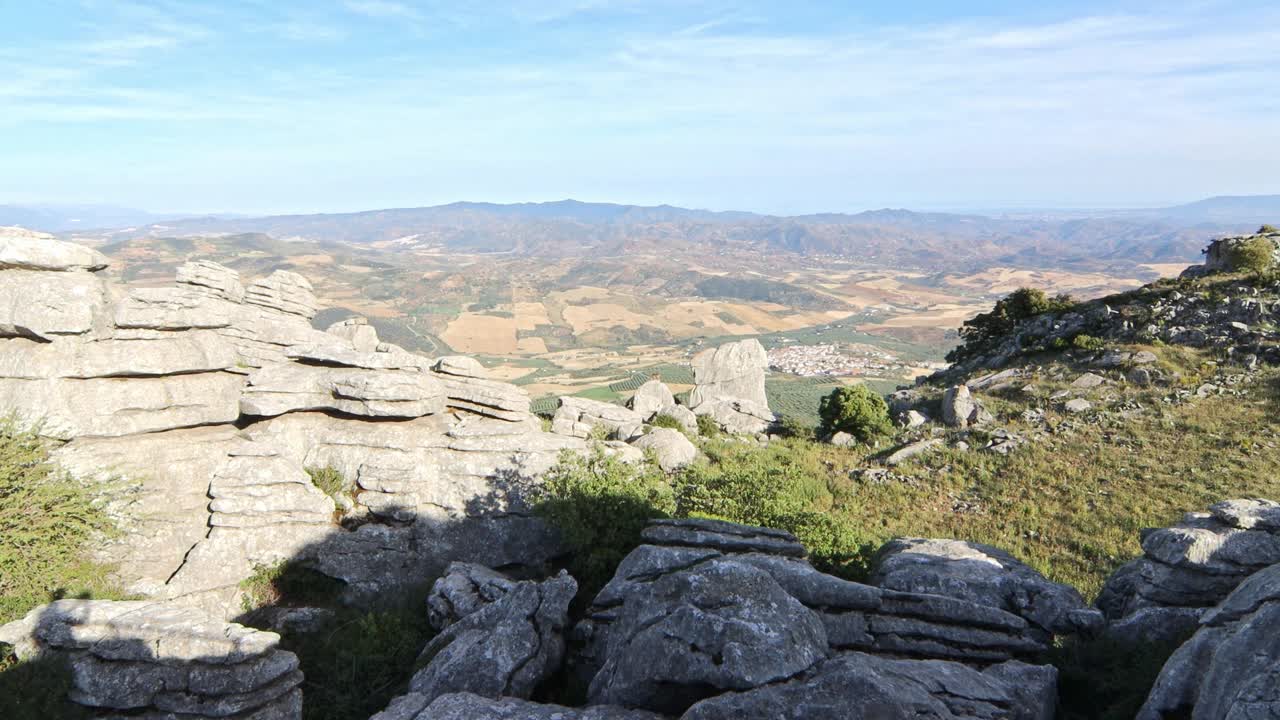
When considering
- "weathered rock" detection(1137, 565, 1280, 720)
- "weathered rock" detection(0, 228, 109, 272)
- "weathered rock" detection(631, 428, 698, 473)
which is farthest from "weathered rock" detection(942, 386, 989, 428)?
"weathered rock" detection(0, 228, 109, 272)

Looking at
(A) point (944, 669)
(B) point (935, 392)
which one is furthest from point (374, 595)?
(B) point (935, 392)

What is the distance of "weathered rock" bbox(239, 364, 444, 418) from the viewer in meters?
21.5

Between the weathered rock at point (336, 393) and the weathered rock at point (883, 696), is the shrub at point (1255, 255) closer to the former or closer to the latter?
the weathered rock at point (883, 696)

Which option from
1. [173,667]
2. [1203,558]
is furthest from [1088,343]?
[173,667]

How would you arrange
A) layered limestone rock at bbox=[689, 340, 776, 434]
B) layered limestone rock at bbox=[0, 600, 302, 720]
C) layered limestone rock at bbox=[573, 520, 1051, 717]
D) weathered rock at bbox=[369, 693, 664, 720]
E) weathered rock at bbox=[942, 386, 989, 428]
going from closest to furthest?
1. layered limestone rock at bbox=[573, 520, 1051, 717]
2. weathered rock at bbox=[369, 693, 664, 720]
3. layered limestone rock at bbox=[0, 600, 302, 720]
4. weathered rock at bbox=[942, 386, 989, 428]
5. layered limestone rock at bbox=[689, 340, 776, 434]

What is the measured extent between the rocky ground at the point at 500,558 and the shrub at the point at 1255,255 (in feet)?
46.1

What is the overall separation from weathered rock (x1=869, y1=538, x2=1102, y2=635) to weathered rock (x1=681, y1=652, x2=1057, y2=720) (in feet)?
12.1

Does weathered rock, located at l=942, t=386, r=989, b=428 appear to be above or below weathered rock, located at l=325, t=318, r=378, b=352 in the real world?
below

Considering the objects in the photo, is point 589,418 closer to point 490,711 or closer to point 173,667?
point 173,667

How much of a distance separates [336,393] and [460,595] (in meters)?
9.58

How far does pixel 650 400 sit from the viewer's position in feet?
136

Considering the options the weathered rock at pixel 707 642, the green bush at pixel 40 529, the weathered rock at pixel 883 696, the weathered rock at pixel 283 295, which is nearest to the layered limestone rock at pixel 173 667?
the green bush at pixel 40 529

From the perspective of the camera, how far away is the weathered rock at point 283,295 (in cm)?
3634

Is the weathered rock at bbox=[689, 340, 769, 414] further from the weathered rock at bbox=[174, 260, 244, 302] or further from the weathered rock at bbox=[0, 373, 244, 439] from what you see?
the weathered rock at bbox=[0, 373, 244, 439]
